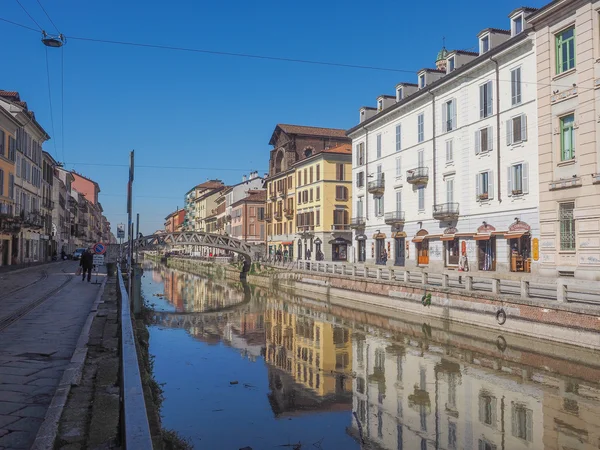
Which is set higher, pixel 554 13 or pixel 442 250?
pixel 554 13

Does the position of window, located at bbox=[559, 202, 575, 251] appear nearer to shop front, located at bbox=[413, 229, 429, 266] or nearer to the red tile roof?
shop front, located at bbox=[413, 229, 429, 266]

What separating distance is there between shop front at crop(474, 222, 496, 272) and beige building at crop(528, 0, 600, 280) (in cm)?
518

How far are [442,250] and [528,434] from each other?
25144 mm

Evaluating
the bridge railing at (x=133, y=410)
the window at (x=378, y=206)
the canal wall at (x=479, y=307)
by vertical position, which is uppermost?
the window at (x=378, y=206)

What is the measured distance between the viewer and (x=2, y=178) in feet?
126

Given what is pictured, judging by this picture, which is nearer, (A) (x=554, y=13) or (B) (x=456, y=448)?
(B) (x=456, y=448)

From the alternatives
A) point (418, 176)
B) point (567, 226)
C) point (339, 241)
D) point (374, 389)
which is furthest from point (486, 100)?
point (339, 241)

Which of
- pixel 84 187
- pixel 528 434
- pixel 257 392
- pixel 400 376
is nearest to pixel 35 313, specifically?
pixel 257 392

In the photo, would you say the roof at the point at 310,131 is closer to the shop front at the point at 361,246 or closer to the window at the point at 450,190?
the shop front at the point at 361,246

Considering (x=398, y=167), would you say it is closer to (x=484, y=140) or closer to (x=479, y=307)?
(x=484, y=140)

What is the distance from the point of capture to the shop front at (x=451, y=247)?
3319 centimetres

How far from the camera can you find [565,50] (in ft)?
75.9

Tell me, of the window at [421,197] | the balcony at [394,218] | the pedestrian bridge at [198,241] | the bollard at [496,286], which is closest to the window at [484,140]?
the window at [421,197]

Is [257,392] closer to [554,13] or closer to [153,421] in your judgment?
[153,421]
